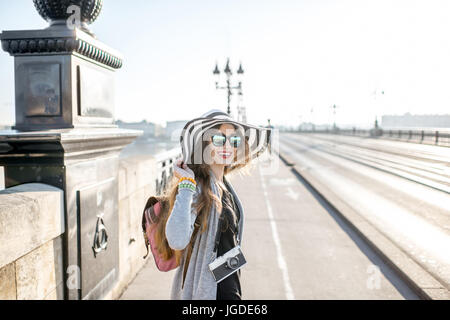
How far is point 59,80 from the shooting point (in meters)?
3.02

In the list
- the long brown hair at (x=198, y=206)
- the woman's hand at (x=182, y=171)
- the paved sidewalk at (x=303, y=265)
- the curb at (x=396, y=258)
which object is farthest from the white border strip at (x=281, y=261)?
the woman's hand at (x=182, y=171)

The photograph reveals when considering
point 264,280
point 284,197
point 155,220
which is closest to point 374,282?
point 264,280

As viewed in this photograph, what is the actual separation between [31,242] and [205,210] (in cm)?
136

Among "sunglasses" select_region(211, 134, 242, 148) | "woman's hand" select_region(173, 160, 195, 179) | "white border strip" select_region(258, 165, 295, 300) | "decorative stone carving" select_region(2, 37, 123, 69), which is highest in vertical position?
"decorative stone carving" select_region(2, 37, 123, 69)

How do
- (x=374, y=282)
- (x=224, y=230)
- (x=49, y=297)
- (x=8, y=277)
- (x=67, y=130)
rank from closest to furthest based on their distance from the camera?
(x=224, y=230) < (x=8, y=277) < (x=49, y=297) < (x=67, y=130) < (x=374, y=282)

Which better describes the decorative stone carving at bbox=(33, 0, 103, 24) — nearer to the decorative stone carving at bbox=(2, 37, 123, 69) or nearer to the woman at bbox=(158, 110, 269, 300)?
the decorative stone carving at bbox=(2, 37, 123, 69)

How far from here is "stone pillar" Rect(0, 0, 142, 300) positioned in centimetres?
286

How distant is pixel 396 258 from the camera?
5102 mm

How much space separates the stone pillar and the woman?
1283mm

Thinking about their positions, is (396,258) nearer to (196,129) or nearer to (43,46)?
(196,129)

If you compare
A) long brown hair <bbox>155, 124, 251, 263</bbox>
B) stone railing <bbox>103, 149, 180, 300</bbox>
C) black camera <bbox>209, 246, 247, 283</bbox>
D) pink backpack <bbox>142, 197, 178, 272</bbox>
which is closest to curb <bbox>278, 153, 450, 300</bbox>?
black camera <bbox>209, 246, 247, 283</bbox>

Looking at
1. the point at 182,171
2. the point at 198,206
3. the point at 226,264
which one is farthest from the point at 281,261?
the point at 182,171

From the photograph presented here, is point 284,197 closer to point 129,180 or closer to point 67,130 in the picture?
point 129,180
